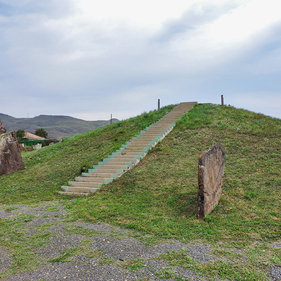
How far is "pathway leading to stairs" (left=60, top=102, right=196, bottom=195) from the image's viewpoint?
956cm

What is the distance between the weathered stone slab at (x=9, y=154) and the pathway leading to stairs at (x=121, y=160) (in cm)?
462

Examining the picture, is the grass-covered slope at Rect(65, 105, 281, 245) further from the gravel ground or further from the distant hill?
the distant hill

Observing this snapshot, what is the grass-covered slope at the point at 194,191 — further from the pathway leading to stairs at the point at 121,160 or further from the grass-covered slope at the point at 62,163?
the grass-covered slope at the point at 62,163

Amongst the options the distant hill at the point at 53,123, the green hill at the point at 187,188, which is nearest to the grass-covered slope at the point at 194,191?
the green hill at the point at 187,188

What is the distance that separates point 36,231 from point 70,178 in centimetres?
527

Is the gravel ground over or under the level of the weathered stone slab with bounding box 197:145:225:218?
under

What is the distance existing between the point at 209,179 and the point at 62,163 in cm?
886

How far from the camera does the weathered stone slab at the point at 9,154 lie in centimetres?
1273

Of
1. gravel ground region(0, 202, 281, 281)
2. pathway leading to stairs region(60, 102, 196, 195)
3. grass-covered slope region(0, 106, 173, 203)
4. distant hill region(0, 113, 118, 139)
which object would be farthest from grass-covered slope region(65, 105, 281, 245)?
distant hill region(0, 113, 118, 139)

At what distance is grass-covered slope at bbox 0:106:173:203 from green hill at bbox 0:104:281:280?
5cm

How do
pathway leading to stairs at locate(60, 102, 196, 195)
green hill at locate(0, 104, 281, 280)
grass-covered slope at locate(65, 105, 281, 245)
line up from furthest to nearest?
pathway leading to stairs at locate(60, 102, 196, 195)
grass-covered slope at locate(65, 105, 281, 245)
green hill at locate(0, 104, 281, 280)

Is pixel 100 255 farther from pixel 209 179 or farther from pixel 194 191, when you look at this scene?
pixel 194 191

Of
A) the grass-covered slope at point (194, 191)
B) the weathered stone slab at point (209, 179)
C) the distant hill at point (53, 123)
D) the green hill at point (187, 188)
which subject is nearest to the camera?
the green hill at point (187, 188)

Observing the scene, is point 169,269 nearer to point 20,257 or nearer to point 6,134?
point 20,257
